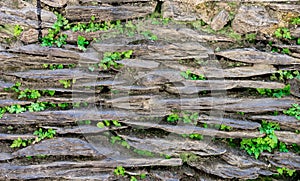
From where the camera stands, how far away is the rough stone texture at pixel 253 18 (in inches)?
201

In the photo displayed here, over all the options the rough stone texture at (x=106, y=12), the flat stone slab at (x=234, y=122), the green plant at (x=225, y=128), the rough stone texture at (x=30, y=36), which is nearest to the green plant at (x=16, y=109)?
the rough stone texture at (x=30, y=36)

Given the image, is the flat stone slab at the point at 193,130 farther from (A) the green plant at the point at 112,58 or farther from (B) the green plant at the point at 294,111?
(A) the green plant at the point at 112,58

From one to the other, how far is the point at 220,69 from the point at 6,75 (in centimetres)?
389

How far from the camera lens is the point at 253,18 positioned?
5137mm

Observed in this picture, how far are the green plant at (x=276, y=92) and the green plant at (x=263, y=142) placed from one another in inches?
21.2

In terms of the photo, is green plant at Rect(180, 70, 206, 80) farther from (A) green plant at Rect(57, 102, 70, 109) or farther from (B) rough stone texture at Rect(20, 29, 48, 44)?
(B) rough stone texture at Rect(20, 29, 48, 44)

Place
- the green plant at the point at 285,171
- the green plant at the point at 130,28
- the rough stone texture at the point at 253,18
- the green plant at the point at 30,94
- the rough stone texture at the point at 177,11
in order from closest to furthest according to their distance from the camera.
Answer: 1. the rough stone texture at the point at 253,18
2. the rough stone texture at the point at 177,11
3. the green plant at the point at 130,28
4. the green plant at the point at 30,94
5. the green plant at the point at 285,171

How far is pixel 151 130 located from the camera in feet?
18.6

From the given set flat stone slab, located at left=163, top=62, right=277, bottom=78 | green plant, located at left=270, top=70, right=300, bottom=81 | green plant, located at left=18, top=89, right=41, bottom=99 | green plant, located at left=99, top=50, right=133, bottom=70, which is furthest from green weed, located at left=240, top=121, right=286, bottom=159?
green plant, located at left=18, top=89, right=41, bottom=99

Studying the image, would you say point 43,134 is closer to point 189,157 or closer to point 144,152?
point 144,152

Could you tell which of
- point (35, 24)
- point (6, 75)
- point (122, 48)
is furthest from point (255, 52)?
point (6, 75)

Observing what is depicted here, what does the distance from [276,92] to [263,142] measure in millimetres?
970

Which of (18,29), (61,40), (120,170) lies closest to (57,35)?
(61,40)

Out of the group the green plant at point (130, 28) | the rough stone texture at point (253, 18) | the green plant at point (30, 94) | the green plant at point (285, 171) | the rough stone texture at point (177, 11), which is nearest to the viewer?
the rough stone texture at point (253, 18)
